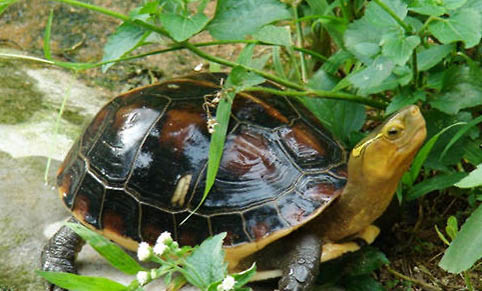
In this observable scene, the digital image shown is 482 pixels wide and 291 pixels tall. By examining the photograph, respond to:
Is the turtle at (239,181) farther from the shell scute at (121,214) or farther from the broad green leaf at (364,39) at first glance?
the broad green leaf at (364,39)

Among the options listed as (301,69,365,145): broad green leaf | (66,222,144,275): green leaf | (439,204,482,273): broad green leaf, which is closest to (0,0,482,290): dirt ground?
(301,69,365,145): broad green leaf

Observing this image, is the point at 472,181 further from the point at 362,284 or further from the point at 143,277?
the point at 143,277

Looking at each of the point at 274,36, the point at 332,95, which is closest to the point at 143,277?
the point at 332,95

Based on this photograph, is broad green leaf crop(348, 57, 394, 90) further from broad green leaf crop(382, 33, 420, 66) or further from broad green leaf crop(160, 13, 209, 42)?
broad green leaf crop(160, 13, 209, 42)

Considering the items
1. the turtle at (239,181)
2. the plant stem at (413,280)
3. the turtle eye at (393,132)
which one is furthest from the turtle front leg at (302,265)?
the turtle eye at (393,132)

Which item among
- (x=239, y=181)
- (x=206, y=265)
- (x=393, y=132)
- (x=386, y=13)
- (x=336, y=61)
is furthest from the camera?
(x=336, y=61)

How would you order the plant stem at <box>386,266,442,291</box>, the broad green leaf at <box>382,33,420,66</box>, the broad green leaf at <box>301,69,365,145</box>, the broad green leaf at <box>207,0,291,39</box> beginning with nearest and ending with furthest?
the broad green leaf at <box>382,33,420,66</box>, the broad green leaf at <box>207,0,291,39</box>, the plant stem at <box>386,266,442,291</box>, the broad green leaf at <box>301,69,365,145</box>
